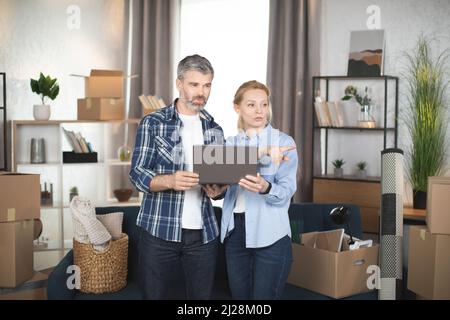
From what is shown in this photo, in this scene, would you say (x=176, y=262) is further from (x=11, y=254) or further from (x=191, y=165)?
(x=11, y=254)

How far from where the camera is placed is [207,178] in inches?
92.8

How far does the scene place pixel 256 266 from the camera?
2502 mm

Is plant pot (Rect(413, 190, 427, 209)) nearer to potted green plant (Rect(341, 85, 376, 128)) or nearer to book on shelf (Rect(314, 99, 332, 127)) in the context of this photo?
potted green plant (Rect(341, 85, 376, 128))

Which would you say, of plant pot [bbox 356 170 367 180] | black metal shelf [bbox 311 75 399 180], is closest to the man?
black metal shelf [bbox 311 75 399 180]

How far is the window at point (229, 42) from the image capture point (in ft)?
20.0

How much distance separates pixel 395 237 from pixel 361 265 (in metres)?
0.25

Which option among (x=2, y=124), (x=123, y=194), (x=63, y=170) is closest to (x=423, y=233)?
(x=123, y=194)

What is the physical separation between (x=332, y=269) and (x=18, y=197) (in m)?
1.65

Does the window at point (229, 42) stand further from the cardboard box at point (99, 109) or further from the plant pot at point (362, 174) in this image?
the plant pot at point (362, 174)

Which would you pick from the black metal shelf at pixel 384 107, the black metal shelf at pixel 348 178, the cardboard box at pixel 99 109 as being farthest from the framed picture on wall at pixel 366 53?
the cardboard box at pixel 99 109

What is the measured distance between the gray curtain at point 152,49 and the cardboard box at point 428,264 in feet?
11.7

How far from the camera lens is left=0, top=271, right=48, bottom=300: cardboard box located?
335cm
